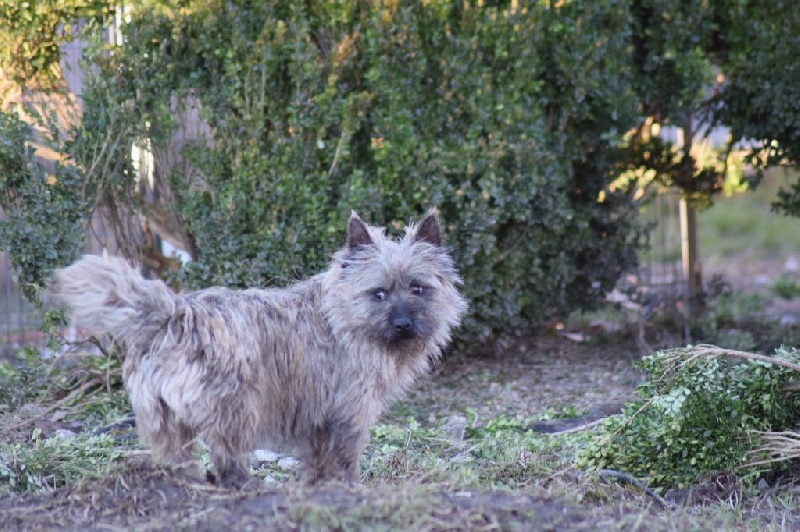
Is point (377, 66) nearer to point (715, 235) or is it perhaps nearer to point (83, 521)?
point (83, 521)

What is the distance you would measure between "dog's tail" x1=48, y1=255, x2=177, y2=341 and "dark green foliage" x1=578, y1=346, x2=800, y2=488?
2720 millimetres

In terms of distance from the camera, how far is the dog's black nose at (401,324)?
17.9ft

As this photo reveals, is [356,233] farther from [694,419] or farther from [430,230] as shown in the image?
[694,419]

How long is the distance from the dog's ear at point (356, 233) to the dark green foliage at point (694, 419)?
5.99 ft

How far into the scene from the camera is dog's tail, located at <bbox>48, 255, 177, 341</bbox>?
15.4 ft

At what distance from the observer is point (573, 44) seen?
27.5 ft

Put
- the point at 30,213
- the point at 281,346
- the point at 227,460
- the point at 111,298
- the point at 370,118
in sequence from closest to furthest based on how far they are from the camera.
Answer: the point at 111,298
the point at 227,460
the point at 281,346
the point at 30,213
the point at 370,118

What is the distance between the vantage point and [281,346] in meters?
5.20

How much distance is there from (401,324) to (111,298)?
5.07ft

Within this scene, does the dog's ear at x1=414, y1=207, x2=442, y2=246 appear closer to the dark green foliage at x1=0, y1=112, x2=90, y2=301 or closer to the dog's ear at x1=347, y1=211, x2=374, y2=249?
the dog's ear at x1=347, y1=211, x2=374, y2=249

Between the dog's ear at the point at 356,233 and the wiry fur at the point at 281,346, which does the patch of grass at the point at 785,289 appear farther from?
the dog's ear at the point at 356,233

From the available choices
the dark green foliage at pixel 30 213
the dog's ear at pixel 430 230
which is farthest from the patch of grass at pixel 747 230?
the dark green foliage at pixel 30 213

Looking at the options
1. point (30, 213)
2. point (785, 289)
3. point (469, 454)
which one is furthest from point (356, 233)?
point (785, 289)

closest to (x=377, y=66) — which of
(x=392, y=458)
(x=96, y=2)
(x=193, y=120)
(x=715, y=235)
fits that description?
(x=193, y=120)
